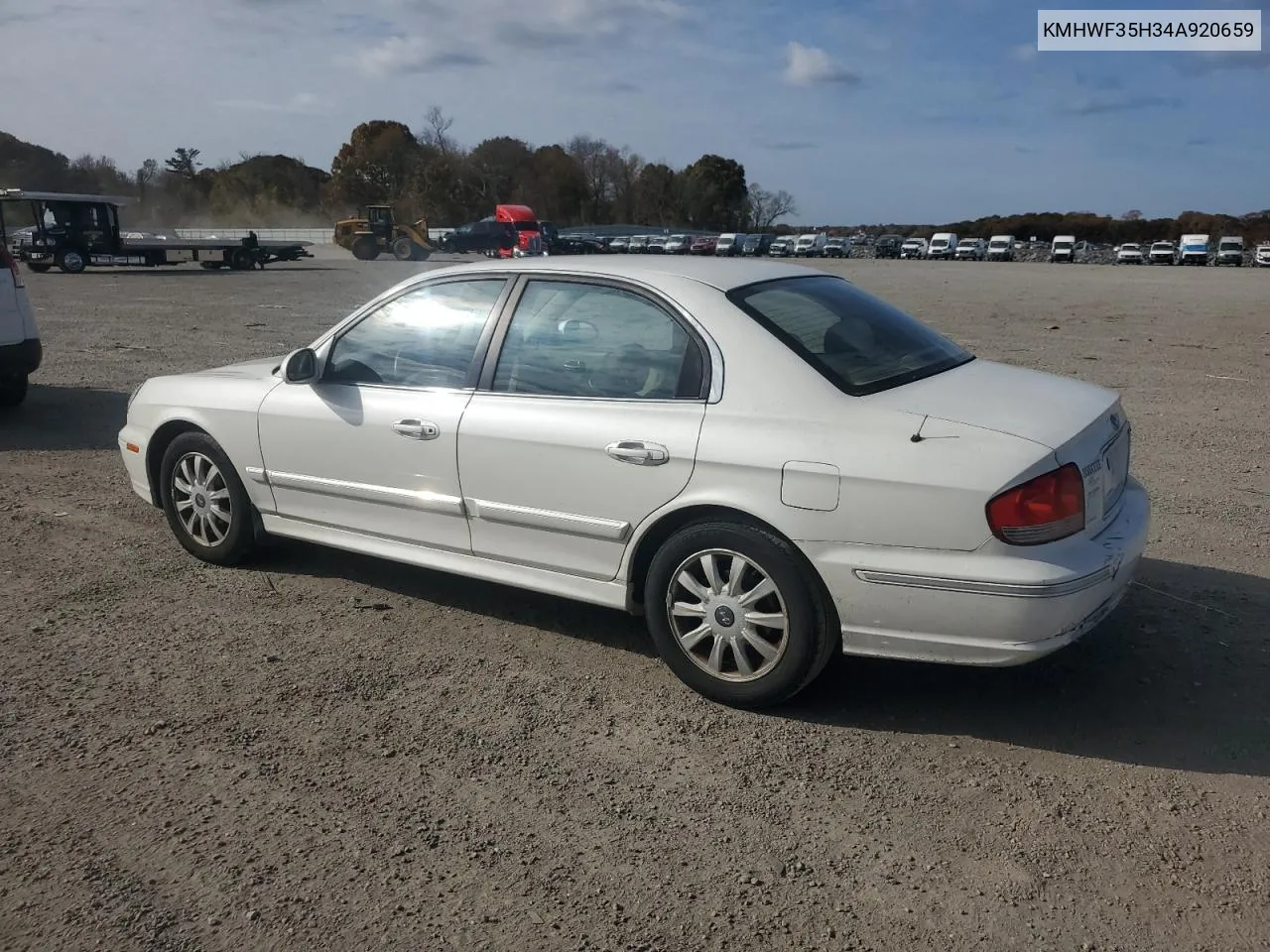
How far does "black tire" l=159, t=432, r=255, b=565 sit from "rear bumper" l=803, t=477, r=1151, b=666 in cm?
301

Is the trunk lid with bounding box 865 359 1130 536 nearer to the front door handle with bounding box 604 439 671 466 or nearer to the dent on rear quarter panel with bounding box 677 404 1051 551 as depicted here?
the dent on rear quarter panel with bounding box 677 404 1051 551

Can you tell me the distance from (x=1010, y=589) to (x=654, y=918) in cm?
149

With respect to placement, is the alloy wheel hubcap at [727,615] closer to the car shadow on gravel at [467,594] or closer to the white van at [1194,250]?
the car shadow on gravel at [467,594]

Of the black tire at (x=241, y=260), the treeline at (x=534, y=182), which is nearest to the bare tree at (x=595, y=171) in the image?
the treeline at (x=534, y=182)

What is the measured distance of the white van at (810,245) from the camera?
68875 millimetres

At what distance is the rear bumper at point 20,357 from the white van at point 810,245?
2455 inches

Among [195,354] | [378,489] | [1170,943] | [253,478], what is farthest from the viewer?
[195,354]

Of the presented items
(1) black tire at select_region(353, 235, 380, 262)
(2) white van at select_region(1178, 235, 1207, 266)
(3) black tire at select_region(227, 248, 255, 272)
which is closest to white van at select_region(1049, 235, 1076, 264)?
(2) white van at select_region(1178, 235, 1207, 266)

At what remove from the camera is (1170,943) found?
262 centimetres

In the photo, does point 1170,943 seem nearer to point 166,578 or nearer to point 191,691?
point 191,691

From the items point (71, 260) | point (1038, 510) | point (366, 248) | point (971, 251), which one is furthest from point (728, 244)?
point (1038, 510)

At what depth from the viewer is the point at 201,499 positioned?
5391 mm

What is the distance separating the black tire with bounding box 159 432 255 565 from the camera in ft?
17.2

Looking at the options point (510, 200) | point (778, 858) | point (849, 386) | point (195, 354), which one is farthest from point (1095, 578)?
point (510, 200)
